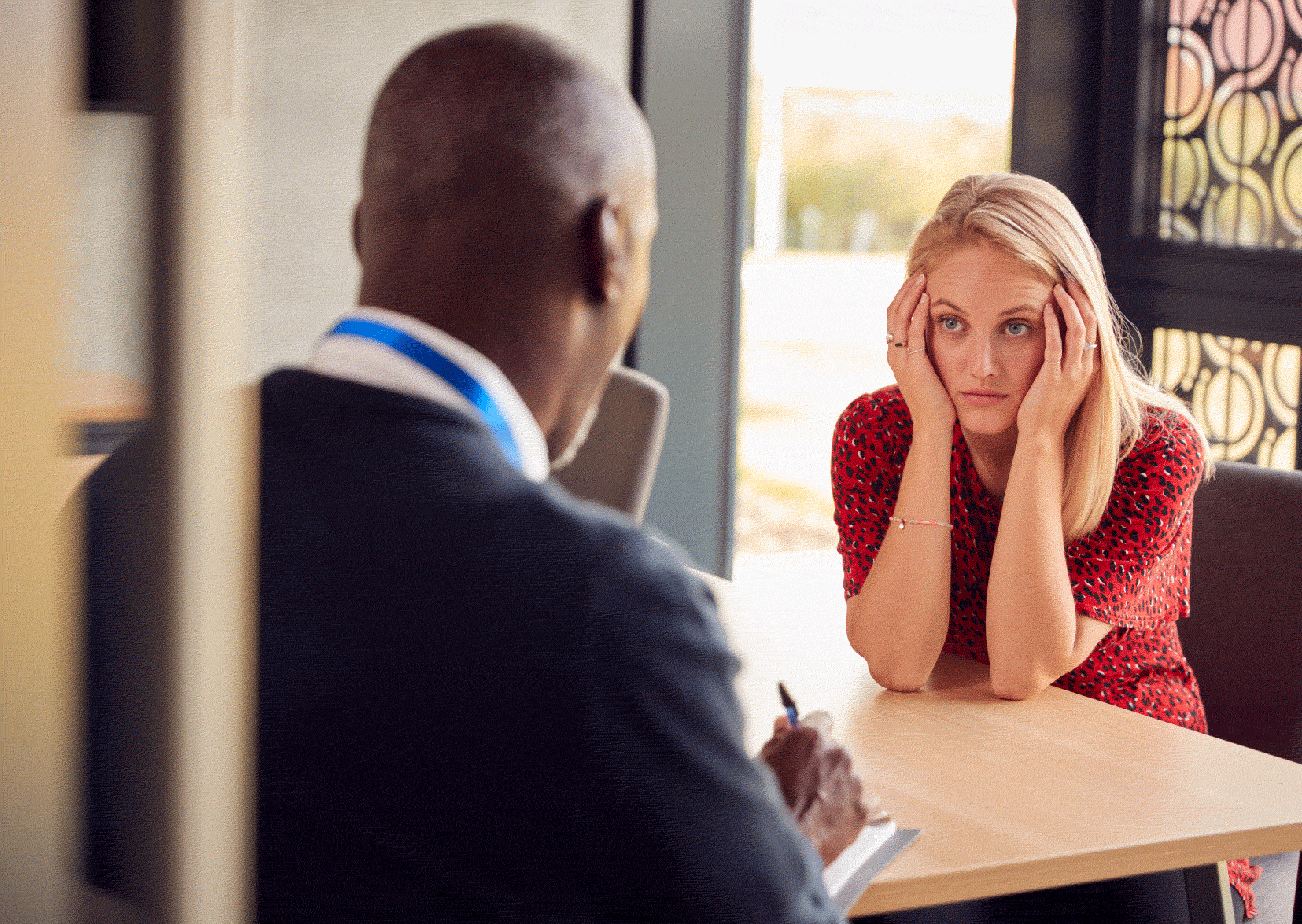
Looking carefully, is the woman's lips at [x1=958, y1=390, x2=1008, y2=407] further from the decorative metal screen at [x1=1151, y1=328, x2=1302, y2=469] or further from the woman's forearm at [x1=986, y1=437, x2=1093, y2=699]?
the decorative metal screen at [x1=1151, y1=328, x2=1302, y2=469]

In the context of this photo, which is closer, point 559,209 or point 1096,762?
point 559,209

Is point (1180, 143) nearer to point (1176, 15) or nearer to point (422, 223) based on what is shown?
point (1176, 15)

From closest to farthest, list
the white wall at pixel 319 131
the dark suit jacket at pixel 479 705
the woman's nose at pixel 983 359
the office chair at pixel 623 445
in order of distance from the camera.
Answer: the dark suit jacket at pixel 479 705 → the woman's nose at pixel 983 359 → the office chair at pixel 623 445 → the white wall at pixel 319 131

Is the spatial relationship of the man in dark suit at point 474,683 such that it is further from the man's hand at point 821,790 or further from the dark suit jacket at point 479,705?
the man's hand at point 821,790

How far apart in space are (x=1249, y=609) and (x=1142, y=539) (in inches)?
10.0

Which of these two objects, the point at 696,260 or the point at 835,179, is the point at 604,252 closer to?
the point at 696,260

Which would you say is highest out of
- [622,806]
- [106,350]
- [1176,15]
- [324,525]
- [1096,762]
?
[1176,15]

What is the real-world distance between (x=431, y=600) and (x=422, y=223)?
0.23 metres

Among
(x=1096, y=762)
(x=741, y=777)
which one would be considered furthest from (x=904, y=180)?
(x=741, y=777)

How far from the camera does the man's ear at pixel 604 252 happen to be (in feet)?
2.50

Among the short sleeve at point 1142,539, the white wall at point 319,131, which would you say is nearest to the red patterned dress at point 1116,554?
the short sleeve at point 1142,539

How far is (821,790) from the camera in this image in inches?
40.3

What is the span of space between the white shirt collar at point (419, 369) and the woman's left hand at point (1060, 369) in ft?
3.26

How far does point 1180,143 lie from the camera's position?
2.86 metres
